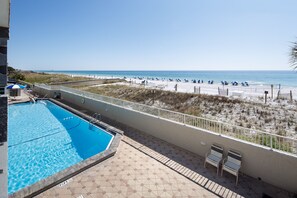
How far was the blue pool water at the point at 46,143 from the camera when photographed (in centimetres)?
623

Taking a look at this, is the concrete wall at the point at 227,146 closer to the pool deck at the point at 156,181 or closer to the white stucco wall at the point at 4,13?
the pool deck at the point at 156,181

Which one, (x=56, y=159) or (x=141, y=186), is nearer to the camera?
(x=141, y=186)

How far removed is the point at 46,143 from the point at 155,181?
6729mm

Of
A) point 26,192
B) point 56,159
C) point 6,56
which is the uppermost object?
point 6,56

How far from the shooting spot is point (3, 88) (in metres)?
2.28

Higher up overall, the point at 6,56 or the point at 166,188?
the point at 6,56

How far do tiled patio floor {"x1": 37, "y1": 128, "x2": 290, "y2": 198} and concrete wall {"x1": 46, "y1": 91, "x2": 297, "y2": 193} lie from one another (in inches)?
12.0

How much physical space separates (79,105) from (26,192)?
36.6ft

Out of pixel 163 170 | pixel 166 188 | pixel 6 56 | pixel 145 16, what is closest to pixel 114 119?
pixel 163 170

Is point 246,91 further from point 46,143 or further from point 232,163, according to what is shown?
point 46,143

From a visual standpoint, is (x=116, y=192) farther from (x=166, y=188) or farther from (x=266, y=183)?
(x=266, y=183)

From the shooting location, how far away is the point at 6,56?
7.23 feet

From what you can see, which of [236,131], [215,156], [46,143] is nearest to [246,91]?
[236,131]

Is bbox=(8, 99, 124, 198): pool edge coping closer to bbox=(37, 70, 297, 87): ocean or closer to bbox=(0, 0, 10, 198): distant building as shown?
bbox=(0, 0, 10, 198): distant building
